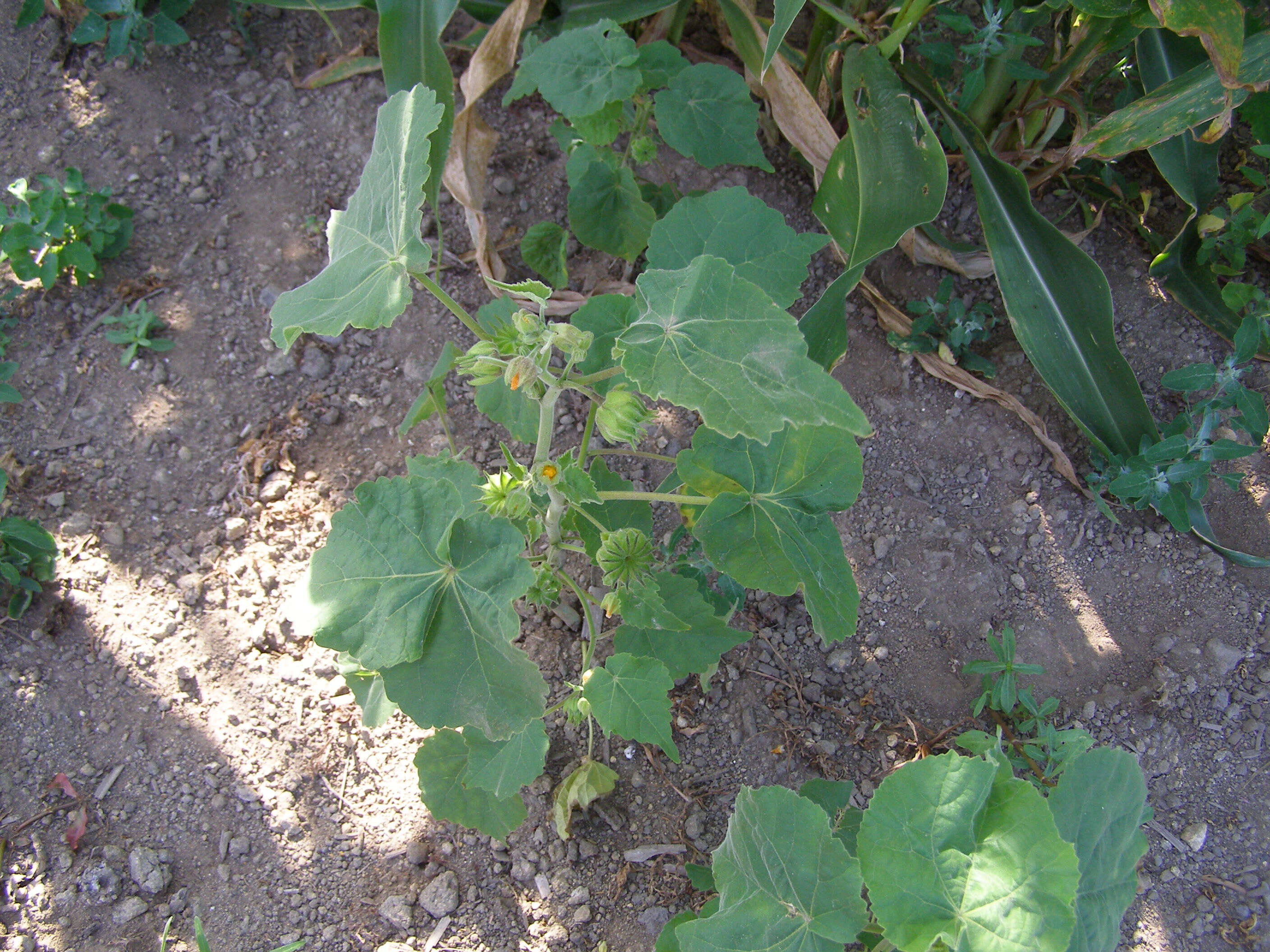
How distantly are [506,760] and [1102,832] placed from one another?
0.96 m

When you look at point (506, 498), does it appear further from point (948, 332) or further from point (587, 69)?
point (948, 332)

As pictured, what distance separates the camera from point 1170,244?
210cm

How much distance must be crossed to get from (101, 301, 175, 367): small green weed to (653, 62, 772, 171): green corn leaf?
1409 millimetres

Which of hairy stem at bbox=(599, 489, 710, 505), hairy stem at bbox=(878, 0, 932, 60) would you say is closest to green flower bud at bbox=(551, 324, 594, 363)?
hairy stem at bbox=(599, 489, 710, 505)

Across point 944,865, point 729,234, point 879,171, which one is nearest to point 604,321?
point 729,234

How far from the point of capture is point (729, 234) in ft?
5.33

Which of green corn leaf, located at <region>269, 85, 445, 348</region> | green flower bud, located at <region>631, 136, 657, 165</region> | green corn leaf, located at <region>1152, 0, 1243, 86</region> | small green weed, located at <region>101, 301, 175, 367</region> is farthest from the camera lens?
small green weed, located at <region>101, 301, 175, 367</region>

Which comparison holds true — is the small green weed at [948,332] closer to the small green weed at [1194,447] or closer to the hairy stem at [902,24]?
the small green weed at [1194,447]

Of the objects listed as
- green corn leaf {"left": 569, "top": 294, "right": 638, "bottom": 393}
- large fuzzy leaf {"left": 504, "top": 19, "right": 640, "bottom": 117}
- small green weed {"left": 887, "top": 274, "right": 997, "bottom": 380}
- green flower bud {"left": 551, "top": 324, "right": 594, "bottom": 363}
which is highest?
large fuzzy leaf {"left": 504, "top": 19, "right": 640, "bottom": 117}

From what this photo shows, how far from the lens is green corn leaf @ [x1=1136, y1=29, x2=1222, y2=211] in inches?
80.7

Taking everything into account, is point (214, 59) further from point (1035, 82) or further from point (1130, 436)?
point (1130, 436)

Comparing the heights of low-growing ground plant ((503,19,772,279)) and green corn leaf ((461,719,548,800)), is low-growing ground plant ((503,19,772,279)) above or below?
above

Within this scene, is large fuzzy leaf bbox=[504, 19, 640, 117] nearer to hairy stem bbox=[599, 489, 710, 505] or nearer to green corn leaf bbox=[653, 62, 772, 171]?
green corn leaf bbox=[653, 62, 772, 171]

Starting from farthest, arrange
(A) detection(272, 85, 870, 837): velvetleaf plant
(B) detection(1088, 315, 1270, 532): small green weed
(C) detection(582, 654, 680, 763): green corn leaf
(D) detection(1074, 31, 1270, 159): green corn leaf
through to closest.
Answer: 1. (B) detection(1088, 315, 1270, 532): small green weed
2. (D) detection(1074, 31, 1270, 159): green corn leaf
3. (C) detection(582, 654, 680, 763): green corn leaf
4. (A) detection(272, 85, 870, 837): velvetleaf plant
